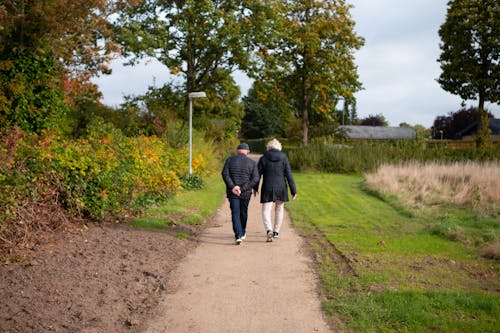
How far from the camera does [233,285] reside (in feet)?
20.0

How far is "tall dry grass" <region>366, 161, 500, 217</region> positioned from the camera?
12828mm

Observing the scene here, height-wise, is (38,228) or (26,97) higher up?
(26,97)

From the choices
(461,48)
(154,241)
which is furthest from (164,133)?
(461,48)

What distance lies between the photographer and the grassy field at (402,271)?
4879 mm

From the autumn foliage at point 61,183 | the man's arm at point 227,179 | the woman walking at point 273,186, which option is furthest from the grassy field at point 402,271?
the autumn foliage at point 61,183

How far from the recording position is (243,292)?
5.79 metres

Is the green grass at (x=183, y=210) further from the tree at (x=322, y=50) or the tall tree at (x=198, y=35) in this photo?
the tree at (x=322, y=50)

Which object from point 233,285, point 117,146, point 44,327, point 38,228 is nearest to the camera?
point 44,327

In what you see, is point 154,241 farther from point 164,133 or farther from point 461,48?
point 461,48

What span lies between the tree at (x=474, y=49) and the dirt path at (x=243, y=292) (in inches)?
1451

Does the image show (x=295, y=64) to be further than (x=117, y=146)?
Yes

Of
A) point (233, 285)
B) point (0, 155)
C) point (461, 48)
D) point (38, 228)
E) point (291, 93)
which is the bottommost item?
point (233, 285)

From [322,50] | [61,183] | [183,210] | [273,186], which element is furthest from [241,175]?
[322,50]

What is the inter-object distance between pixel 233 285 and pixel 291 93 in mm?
35199
